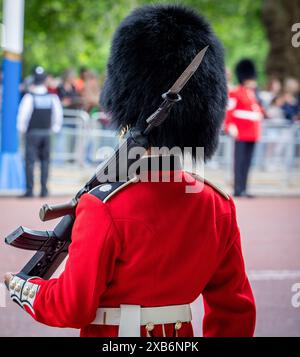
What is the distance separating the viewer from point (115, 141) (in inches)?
460

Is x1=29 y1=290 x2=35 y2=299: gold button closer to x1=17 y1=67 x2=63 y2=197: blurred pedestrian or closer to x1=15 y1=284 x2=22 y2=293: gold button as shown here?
x1=15 y1=284 x2=22 y2=293: gold button

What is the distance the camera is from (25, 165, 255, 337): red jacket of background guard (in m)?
2.35

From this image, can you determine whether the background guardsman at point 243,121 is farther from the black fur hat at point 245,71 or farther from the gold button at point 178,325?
the gold button at point 178,325

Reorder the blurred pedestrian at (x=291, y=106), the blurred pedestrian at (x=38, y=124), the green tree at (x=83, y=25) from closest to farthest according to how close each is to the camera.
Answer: the blurred pedestrian at (x=38, y=124) < the blurred pedestrian at (x=291, y=106) < the green tree at (x=83, y=25)

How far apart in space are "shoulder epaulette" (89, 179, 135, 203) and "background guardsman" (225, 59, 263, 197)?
9207 mm

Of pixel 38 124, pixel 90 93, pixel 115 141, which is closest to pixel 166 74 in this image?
pixel 38 124

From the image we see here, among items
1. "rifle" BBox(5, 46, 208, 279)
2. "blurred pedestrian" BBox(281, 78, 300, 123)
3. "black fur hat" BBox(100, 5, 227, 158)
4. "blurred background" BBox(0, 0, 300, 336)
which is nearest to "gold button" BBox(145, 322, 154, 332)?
"rifle" BBox(5, 46, 208, 279)

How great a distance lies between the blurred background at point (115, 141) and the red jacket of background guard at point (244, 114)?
25 centimetres

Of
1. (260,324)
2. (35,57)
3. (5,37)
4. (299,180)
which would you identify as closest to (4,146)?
(5,37)

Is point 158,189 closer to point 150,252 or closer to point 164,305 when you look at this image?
point 150,252

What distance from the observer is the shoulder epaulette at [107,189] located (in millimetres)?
2408

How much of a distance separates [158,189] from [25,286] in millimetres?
520

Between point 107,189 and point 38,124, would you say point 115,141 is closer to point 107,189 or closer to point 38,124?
point 38,124

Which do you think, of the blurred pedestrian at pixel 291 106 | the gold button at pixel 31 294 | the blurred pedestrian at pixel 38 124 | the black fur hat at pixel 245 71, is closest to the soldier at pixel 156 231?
the gold button at pixel 31 294
